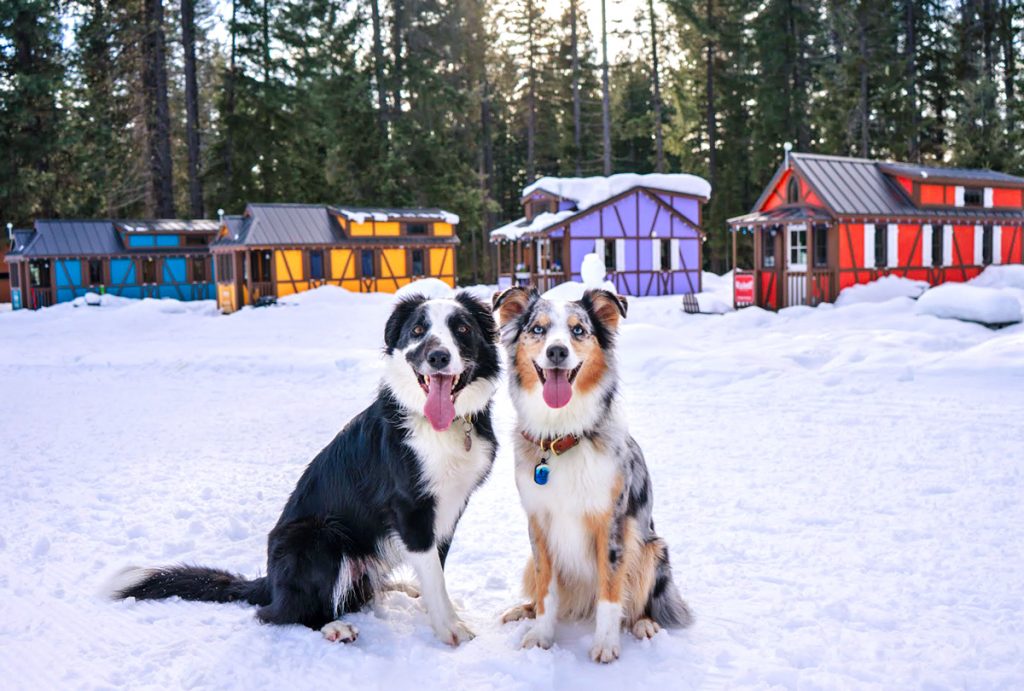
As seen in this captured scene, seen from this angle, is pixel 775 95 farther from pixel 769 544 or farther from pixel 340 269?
pixel 769 544

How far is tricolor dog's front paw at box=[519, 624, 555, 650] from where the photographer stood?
136 inches

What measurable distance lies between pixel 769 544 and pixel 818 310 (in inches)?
684

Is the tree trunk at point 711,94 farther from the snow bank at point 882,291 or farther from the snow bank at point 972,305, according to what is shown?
the snow bank at point 972,305

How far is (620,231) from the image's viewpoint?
2930 centimetres

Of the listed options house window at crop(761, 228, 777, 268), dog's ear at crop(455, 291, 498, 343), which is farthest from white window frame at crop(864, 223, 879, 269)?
dog's ear at crop(455, 291, 498, 343)

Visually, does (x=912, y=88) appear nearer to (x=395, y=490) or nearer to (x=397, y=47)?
(x=397, y=47)

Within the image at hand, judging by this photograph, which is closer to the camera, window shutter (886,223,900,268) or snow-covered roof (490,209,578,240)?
window shutter (886,223,900,268)

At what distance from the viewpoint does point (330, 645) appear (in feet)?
11.2

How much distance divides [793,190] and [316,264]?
1800 centimetres

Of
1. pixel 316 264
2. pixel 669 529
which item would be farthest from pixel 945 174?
pixel 669 529

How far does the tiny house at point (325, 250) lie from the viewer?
29453 millimetres

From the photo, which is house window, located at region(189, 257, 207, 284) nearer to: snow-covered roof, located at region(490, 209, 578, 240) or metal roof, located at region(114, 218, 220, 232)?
metal roof, located at region(114, 218, 220, 232)

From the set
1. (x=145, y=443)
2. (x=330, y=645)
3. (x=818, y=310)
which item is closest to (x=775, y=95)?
(x=818, y=310)

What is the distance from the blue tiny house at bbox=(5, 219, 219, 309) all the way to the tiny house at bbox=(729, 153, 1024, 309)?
950 inches
